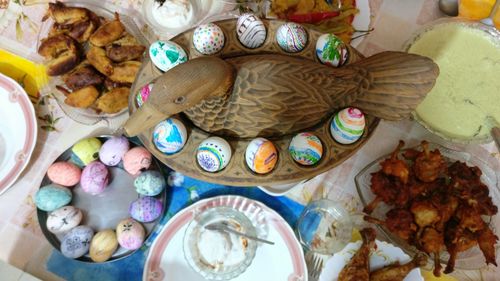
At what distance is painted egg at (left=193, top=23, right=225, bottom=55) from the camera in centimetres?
68

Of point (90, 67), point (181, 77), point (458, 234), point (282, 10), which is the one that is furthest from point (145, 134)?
point (458, 234)

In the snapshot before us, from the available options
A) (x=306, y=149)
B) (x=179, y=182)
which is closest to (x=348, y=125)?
(x=306, y=149)

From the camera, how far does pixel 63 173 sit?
0.81 meters

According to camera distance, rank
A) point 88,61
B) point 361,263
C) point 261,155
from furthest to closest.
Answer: point 88,61
point 361,263
point 261,155

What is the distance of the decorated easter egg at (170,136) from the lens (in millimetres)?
643

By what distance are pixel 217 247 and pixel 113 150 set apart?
0.29 metres

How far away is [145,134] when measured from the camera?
2.21ft

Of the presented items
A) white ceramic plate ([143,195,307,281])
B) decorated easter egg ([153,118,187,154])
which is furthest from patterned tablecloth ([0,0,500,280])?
decorated easter egg ([153,118,187,154])

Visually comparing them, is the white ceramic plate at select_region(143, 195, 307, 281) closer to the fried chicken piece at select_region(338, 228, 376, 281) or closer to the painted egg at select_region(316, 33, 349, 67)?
Result: the fried chicken piece at select_region(338, 228, 376, 281)

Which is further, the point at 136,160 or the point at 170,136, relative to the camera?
the point at 136,160

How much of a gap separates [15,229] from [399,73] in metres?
0.82

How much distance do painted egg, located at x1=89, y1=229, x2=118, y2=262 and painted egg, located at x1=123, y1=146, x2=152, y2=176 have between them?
0.13m

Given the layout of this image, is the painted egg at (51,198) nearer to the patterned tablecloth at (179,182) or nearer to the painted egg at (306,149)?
the patterned tablecloth at (179,182)

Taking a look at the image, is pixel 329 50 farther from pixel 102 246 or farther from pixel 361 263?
pixel 102 246
